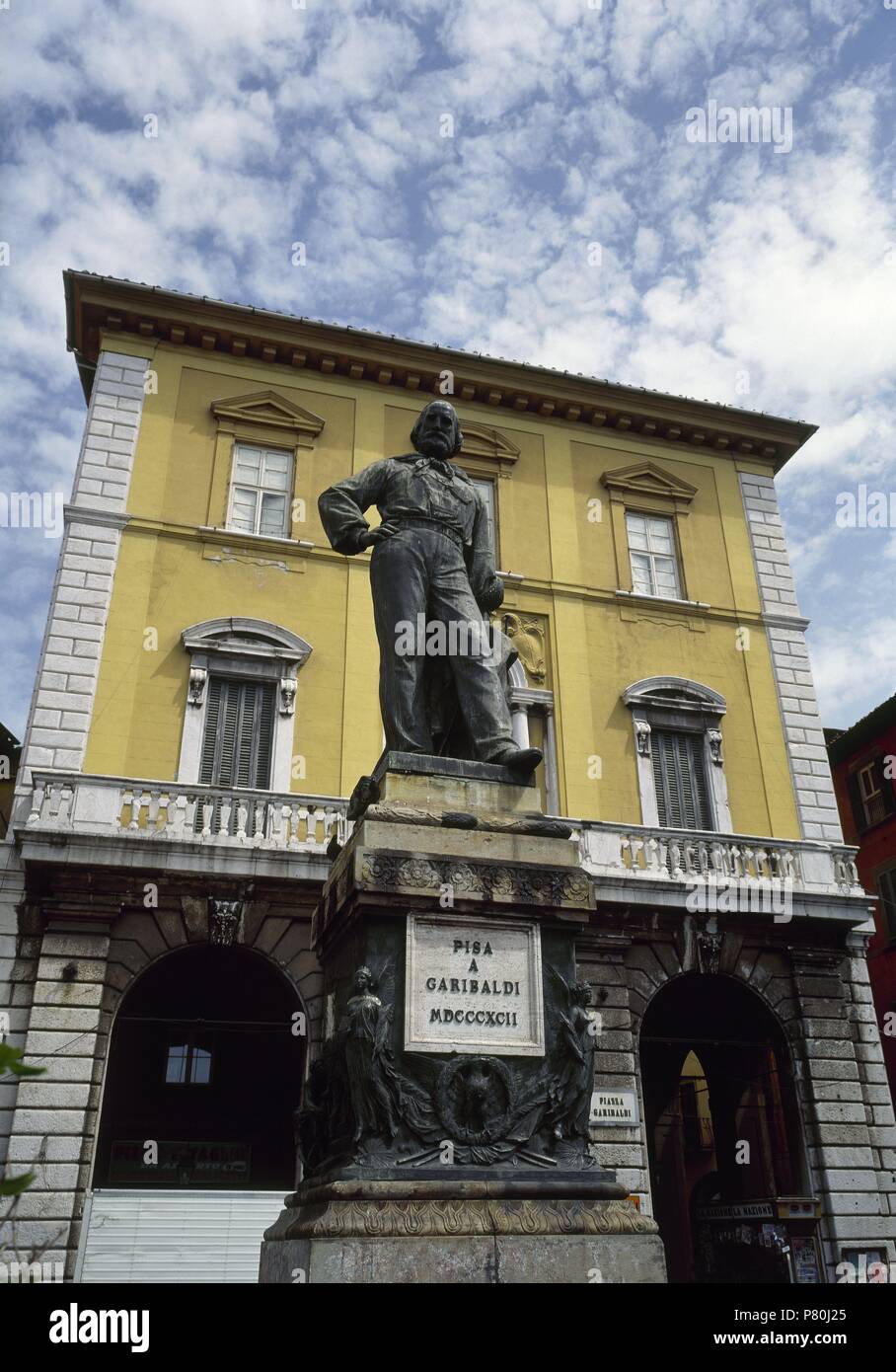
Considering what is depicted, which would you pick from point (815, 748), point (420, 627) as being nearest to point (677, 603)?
point (815, 748)

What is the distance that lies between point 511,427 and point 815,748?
25.4ft

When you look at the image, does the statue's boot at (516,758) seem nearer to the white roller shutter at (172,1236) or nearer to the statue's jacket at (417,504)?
the statue's jacket at (417,504)

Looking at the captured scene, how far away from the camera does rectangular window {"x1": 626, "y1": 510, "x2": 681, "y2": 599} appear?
61.9 feet

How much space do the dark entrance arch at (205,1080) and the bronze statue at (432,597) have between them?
871 centimetres

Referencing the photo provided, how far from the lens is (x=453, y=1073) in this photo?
4594 mm

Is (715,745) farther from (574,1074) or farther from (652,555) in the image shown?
(574,1074)

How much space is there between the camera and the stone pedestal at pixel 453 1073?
13.5 ft

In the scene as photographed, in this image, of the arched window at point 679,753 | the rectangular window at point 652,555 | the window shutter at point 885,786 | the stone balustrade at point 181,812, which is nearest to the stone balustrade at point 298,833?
the stone balustrade at point 181,812

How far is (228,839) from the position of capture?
13578mm

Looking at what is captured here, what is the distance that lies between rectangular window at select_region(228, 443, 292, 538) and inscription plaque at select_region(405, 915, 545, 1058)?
499 inches

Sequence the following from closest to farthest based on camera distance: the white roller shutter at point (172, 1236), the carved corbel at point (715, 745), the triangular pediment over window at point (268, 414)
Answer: the white roller shutter at point (172, 1236)
the carved corbel at point (715, 745)
the triangular pediment over window at point (268, 414)

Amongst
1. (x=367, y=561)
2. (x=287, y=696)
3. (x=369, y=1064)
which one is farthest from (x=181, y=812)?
(x=369, y=1064)
